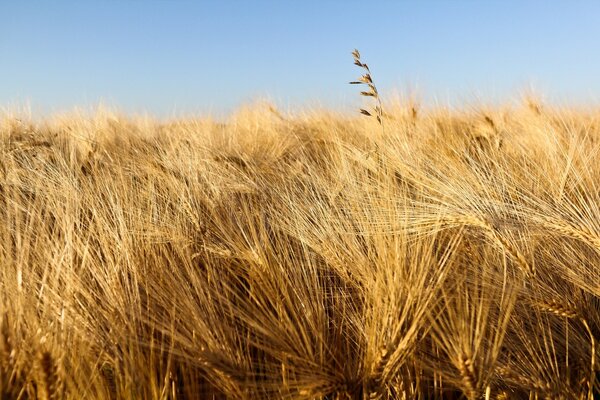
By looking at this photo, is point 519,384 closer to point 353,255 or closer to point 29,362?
point 353,255

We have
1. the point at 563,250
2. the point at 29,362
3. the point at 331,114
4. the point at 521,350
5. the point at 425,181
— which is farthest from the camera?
the point at 331,114

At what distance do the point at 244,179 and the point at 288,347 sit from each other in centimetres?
108

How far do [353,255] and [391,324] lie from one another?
263mm

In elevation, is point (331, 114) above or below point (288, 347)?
above

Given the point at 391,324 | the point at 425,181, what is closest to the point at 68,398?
the point at 391,324

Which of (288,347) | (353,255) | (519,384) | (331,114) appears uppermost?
(331,114)

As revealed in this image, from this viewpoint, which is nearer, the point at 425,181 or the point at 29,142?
the point at 425,181

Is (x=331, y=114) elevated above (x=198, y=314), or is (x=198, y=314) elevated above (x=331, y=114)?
(x=331, y=114)

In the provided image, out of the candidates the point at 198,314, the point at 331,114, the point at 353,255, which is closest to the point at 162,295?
the point at 198,314

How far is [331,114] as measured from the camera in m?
4.30

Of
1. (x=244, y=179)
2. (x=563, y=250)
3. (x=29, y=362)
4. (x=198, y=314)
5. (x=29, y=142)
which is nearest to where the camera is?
(x=29, y=362)

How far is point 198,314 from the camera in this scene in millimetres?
940

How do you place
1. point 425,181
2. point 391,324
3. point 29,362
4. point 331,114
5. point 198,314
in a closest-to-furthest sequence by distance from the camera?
point 29,362, point 391,324, point 198,314, point 425,181, point 331,114

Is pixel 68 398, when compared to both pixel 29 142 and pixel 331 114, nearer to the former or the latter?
pixel 29 142
